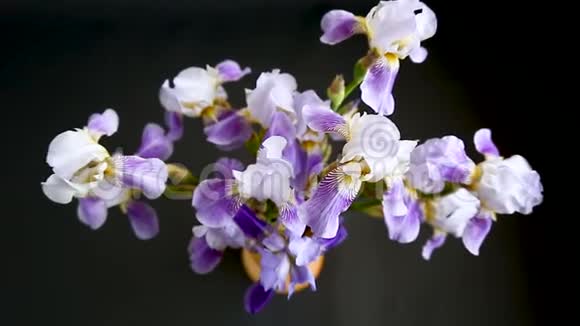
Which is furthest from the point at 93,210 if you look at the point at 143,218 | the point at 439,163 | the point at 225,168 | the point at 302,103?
the point at 439,163

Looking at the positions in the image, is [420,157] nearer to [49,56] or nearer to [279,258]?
[279,258]

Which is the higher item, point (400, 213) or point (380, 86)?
point (380, 86)

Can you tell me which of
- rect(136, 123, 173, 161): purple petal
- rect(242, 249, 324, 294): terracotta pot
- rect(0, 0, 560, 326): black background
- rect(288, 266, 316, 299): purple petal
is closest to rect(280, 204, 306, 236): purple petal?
rect(288, 266, 316, 299): purple petal

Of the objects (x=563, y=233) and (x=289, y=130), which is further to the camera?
(x=563, y=233)

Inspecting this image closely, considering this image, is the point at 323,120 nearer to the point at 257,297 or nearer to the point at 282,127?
the point at 282,127

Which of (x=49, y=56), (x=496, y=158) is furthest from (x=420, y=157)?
(x=49, y=56)

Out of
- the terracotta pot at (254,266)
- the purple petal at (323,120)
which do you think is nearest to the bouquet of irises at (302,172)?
the purple petal at (323,120)

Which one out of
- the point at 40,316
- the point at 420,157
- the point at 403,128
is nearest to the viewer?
the point at 420,157

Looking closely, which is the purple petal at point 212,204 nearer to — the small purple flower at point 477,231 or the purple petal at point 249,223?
the purple petal at point 249,223
